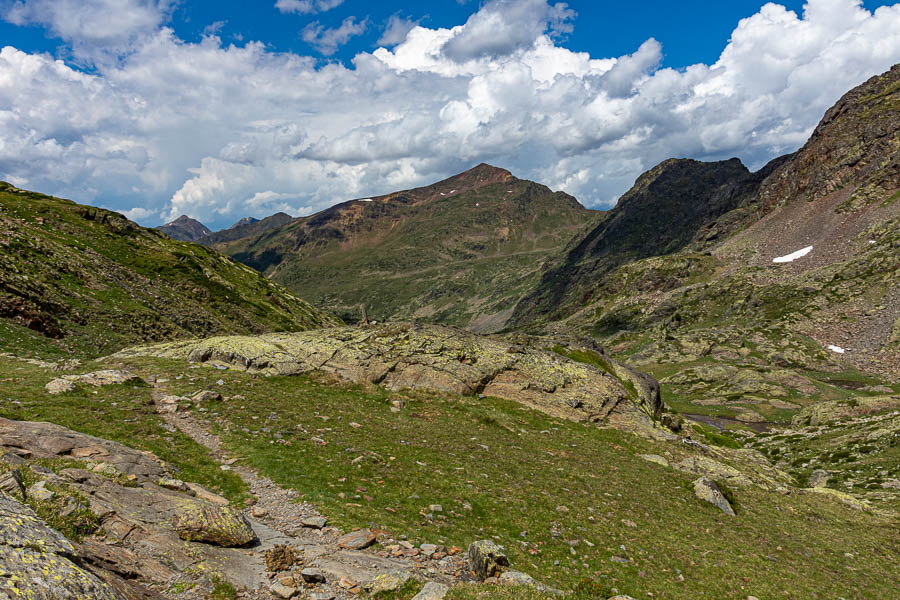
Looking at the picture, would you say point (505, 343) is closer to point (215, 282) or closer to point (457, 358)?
point (457, 358)

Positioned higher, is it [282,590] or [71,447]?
[71,447]

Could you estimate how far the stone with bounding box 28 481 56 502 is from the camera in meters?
10.8

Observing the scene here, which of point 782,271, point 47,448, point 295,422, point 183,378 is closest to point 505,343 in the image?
point 295,422

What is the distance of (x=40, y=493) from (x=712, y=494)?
111ft

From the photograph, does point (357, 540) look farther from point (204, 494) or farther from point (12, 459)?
point (12, 459)

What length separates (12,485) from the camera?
34.9 feet

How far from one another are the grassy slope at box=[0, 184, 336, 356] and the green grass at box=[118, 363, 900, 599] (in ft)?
89.6

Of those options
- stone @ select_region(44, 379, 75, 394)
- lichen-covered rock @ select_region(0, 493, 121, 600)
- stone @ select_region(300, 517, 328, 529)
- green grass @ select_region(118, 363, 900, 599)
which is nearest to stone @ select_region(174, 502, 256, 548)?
stone @ select_region(300, 517, 328, 529)

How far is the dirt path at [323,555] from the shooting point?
12.5 m

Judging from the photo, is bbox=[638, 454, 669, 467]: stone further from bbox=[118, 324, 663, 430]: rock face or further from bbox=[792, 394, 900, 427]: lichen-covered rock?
bbox=[792, 394, 900, 427]: lichen-covered rock

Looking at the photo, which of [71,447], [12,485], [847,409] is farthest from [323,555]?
[847,409]

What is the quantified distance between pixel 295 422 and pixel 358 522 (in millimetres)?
12385

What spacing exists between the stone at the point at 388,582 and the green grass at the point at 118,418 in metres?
8.50

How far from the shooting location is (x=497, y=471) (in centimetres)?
2534
